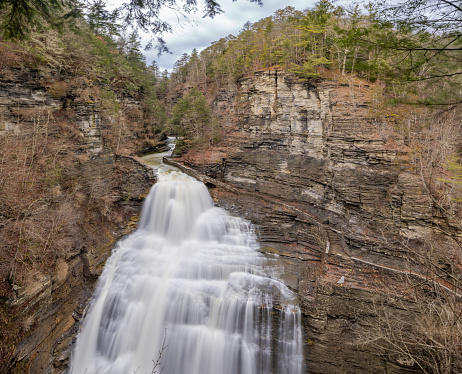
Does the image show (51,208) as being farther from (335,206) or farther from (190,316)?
(335,206)

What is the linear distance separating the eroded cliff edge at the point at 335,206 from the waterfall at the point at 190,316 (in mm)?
1541

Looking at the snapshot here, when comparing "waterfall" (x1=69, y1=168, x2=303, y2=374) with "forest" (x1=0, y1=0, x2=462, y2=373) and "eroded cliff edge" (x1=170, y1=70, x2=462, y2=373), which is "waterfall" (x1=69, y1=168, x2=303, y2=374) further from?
"forest" (x1=0, y1=0, x2=462, y2=373)

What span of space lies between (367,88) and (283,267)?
558 inches

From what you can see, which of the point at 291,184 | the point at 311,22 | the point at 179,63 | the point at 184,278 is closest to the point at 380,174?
the point at 291,184

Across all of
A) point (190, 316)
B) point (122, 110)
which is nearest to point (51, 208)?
point (190, 316)

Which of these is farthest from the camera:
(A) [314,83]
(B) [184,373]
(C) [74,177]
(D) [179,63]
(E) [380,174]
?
(D) [179,63]

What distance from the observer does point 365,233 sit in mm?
12094

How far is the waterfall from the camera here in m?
9.33

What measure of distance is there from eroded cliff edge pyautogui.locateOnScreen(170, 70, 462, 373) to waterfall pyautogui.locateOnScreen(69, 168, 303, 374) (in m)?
1.54

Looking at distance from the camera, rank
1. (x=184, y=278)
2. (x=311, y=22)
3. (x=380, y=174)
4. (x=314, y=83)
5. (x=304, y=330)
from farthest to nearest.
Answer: (x=311, y=22) < (x=314, y=83) < (x=380, y=174) < (x=184, y=278) < (x=304, y=330)

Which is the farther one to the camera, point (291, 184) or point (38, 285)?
point (291, 184)

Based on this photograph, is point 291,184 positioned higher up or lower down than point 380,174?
lower down

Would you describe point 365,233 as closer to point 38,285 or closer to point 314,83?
point 314,83

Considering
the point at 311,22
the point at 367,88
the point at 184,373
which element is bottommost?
the point at 184,373
